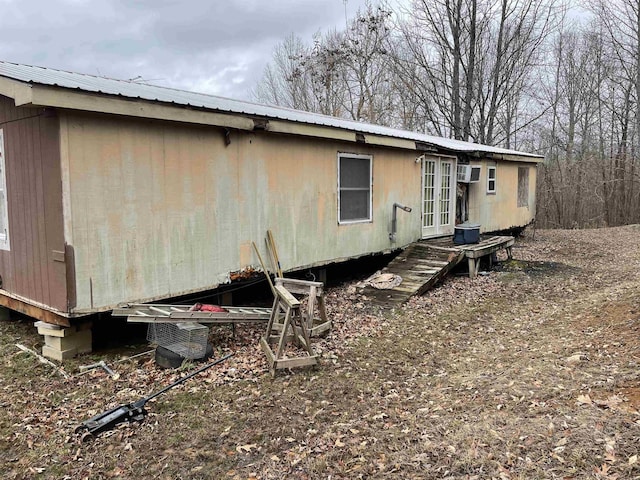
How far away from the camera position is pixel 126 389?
4336 mm

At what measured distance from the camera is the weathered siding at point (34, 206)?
187 inches

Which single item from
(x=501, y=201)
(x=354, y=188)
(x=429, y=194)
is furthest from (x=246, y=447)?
(x=501, y=201)

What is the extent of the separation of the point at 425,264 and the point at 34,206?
242 inches

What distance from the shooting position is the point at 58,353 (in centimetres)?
501

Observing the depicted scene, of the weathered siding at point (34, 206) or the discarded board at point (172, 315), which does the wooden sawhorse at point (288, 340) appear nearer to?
the discarded board at point (172, 315)

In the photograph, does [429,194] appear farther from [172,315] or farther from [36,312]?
[36,312]

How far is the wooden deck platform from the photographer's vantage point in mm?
7382

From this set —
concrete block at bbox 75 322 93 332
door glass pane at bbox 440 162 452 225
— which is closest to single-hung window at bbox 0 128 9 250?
concrete block at bbox 75 322 93 332

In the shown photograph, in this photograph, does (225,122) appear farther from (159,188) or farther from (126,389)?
(126,389)

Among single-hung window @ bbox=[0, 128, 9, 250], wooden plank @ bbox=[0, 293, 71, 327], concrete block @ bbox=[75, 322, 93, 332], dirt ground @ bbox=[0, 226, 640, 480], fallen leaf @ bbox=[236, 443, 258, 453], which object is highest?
single-hung window @ bbox=[0, 128, 9, 250]

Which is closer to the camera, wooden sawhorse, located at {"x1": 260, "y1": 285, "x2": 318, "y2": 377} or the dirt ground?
the dirt ground

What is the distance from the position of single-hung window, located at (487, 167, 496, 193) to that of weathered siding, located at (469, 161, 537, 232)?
0.45ft

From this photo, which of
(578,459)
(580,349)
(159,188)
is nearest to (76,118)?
(159,188)

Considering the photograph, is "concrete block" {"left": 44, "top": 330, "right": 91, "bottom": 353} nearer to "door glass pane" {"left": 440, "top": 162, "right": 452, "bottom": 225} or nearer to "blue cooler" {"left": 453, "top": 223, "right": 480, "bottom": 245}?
"blue cooler" {"left": 453, "top": 223, "right": 480, "bottom": 245}
